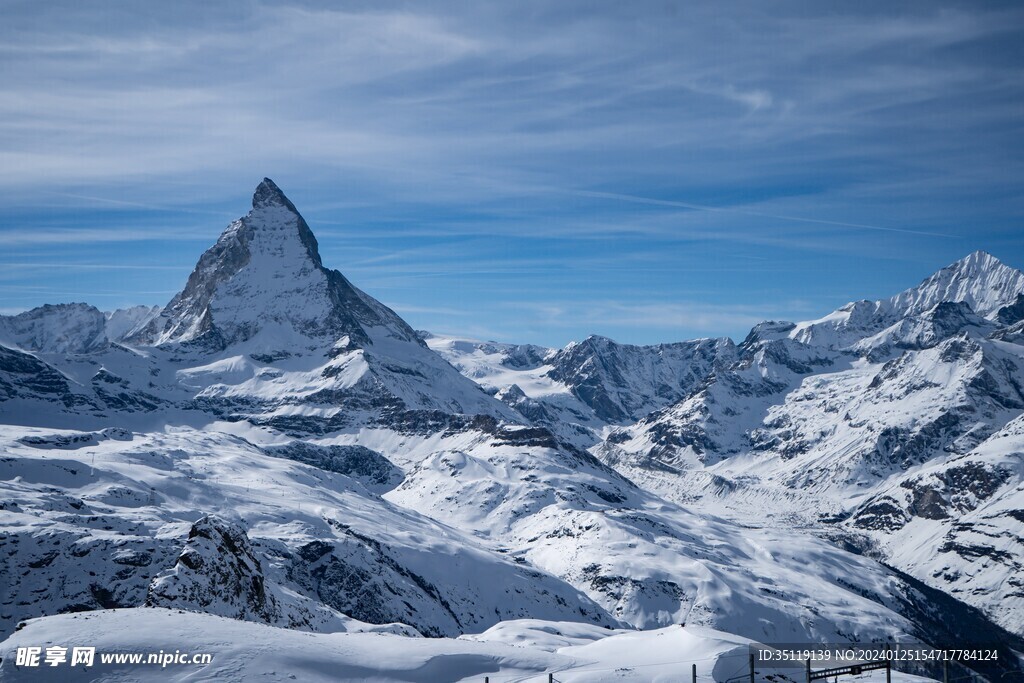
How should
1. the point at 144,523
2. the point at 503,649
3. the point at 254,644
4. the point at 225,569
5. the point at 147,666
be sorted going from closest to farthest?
the point at 147,666 < the point at 254,644 < the point at 503,649 < the point at 225,569 < the point at 144,523

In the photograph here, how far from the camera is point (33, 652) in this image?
6950 cm

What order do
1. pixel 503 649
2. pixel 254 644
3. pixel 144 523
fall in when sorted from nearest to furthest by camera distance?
pixel 254 644 → pixel 503 649 → pixel 144 523

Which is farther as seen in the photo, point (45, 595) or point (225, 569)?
→ point (45, 595)

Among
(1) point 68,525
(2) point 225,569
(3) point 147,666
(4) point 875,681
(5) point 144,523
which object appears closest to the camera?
(3) point 147,666

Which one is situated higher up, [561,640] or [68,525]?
[68,525]

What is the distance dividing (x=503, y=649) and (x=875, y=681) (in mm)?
29574

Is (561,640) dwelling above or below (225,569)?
below

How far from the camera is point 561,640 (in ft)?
502

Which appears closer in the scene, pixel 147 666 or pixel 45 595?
pixel 147 666

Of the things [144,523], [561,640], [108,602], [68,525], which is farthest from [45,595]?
[561,640]

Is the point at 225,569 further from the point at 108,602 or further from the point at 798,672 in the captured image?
the point at 798,672

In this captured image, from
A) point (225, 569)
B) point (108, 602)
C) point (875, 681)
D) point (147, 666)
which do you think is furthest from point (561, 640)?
point (147, 666)

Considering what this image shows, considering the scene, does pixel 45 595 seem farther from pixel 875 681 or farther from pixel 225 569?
pixel 875 681

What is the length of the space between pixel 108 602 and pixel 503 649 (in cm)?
8590
